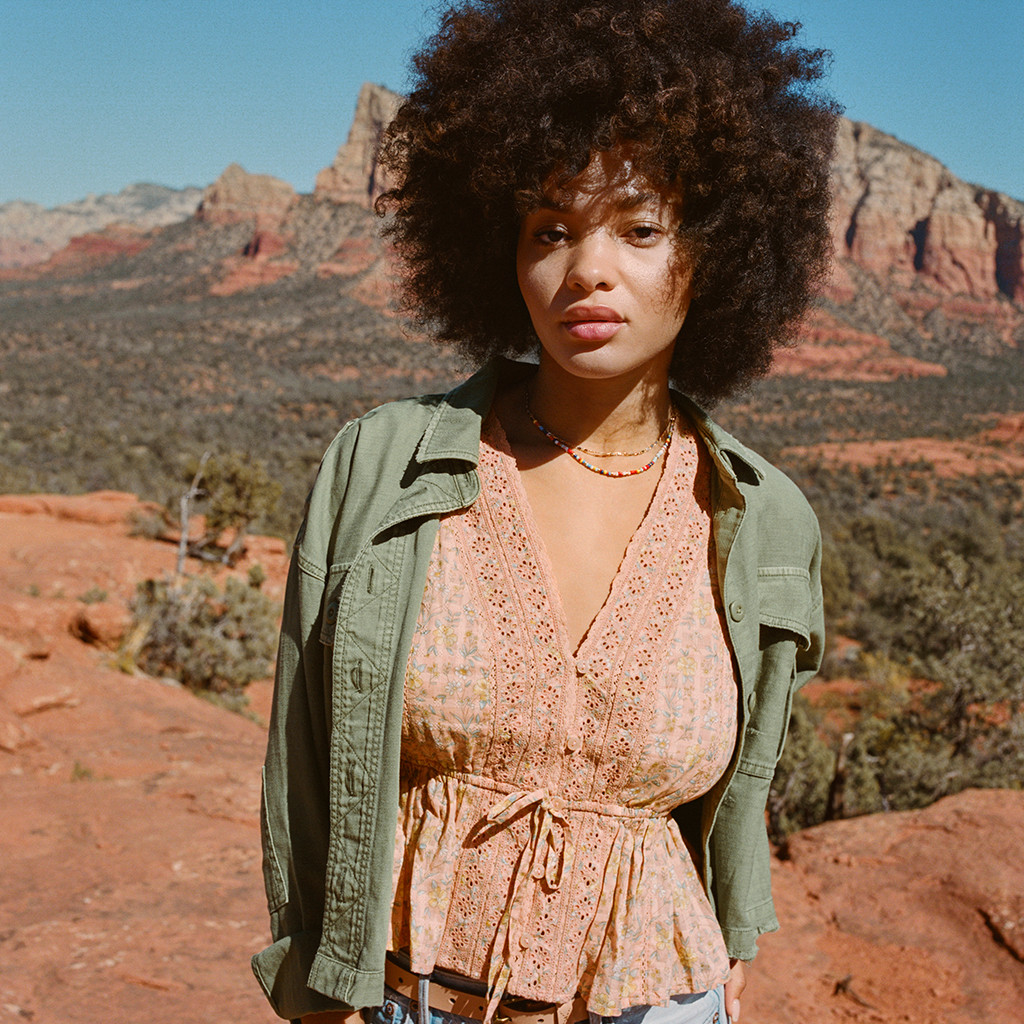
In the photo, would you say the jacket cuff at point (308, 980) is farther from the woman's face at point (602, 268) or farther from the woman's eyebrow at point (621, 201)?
the woman's eyebrow at point (621, 201)

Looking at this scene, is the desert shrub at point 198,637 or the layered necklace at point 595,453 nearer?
the layered necklace at point 595,453

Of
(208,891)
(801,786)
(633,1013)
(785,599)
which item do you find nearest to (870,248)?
(801,786)

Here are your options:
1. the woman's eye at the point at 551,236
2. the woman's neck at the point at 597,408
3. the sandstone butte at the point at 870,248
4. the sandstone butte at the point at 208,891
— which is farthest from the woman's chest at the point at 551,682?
the sandstone butte at the point at 870,248

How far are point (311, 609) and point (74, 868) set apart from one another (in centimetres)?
442

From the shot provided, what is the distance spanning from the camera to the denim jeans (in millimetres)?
1377

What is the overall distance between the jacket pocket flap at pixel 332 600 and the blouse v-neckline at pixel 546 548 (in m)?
0.28

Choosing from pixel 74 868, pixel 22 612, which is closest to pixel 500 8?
pixel 74 868

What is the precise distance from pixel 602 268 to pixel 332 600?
62 cm

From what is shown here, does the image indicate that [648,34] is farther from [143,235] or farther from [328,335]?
[143,235]

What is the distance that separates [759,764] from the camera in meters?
1.54

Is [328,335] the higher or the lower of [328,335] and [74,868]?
the higher

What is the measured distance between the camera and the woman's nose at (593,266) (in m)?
1.35

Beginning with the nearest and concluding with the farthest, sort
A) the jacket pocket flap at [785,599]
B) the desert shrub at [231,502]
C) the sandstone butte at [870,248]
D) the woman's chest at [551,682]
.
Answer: the woman's chest at [551,682], the jacket pocket flap at [785,599], the desert shrub at [231,502], the sandstone butte at [870,248]

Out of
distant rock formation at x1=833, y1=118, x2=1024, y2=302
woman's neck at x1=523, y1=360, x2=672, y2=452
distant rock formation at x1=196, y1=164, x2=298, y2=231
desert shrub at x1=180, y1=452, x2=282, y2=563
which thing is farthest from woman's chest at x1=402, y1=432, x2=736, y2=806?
distant rock formation at x1=196, y1=164, x2=298, y2=231
